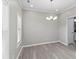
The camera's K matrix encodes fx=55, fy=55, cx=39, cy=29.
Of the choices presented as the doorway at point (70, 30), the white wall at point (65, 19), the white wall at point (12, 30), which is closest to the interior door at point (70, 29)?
the doorway at point (70, 30)

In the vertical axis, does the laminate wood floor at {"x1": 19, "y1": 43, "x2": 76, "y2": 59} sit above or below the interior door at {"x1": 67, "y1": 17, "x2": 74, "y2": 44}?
below

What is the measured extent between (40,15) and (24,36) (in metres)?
2.39

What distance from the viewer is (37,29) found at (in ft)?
16.5

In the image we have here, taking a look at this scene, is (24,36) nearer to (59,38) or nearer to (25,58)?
(25,58)

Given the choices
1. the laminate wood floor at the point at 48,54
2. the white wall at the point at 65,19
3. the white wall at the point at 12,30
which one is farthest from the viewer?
the white wall at the point at 65,19

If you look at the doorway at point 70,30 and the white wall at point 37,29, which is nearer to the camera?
the white wall at point 37,29

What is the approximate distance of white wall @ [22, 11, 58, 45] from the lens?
4602 mm

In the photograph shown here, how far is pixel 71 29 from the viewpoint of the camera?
17.1ft

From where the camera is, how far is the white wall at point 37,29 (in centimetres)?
460

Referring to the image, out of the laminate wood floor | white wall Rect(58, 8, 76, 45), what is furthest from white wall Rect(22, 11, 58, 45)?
the laminate wood floor

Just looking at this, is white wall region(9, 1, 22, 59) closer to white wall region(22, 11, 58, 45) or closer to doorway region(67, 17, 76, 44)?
white wall region(22, 11, 58, 45)

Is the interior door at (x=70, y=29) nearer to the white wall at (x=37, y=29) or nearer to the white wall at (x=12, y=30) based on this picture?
the white wall at (x=37, y=29)

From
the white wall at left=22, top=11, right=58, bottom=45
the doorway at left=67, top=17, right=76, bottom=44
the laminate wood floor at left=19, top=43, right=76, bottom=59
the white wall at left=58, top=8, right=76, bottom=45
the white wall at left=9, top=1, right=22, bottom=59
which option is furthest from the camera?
the doorway at left=67, top=17, right=76, bottom=44

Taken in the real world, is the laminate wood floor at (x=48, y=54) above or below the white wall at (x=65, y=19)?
below
